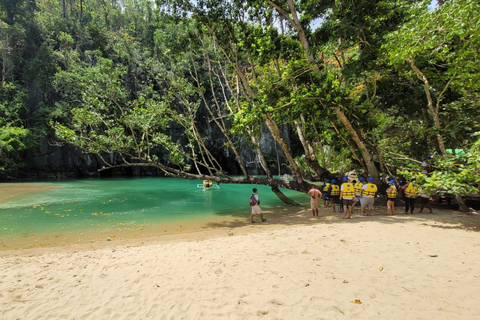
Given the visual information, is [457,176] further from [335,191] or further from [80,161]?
[80,161]

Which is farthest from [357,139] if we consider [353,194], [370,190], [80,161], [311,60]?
[80,161]

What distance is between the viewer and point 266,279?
3.23 m

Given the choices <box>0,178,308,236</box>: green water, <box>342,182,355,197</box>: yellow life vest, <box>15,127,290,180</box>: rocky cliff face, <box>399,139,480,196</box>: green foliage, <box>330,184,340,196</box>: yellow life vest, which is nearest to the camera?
<box>399,139,480,196</box>: green foliage

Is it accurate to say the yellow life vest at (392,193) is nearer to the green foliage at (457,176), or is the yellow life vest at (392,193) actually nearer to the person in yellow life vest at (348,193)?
the person in yellow life vest at (348,193)

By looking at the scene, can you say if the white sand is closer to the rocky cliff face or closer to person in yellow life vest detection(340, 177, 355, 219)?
person in yellow life vest detection(340, 177, 355, 219)

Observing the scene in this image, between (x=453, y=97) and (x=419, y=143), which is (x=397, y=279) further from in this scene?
(x=419, y=143)

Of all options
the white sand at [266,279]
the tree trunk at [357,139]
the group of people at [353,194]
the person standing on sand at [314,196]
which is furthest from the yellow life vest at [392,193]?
the white sand at [266,279]

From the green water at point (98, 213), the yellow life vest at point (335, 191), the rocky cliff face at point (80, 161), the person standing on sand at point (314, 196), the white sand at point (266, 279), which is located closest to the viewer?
the white sand at point (266, 279)

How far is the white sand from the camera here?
8.48 ft

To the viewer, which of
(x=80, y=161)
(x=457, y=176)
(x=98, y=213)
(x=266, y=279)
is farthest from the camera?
(x=80, y=161)

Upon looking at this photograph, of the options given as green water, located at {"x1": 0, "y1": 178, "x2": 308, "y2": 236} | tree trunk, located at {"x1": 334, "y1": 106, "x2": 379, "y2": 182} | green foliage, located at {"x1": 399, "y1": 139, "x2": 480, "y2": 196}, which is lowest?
green water, located at {"x1": 0, "y1": 178, "x2": 308, "y2": 236}

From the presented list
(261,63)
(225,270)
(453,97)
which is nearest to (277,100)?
(261,63)

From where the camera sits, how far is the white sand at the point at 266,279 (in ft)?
8.48

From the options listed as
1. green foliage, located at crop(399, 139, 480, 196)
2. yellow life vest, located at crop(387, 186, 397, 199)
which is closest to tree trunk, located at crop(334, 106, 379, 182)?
yellow life vest, located at crop(387, 186, 397, 199)
